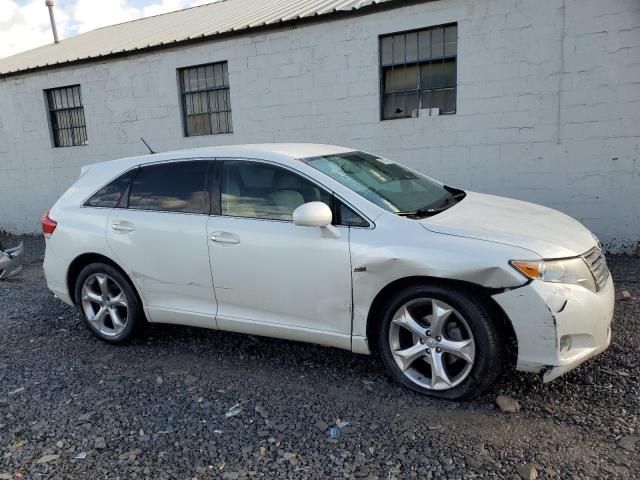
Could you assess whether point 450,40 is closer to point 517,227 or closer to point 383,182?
point 383,182

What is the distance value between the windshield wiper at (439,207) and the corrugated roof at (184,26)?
4.49 metres

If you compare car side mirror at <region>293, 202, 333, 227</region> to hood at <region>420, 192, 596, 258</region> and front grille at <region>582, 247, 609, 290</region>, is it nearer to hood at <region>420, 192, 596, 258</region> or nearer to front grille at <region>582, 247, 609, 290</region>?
hood at <region>420, 192, 596, 258</region>

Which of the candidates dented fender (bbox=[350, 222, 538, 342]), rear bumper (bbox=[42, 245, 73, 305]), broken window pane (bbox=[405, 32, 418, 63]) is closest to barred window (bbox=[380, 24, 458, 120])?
broken window pane (bbox=[405, 32, 418, 63])

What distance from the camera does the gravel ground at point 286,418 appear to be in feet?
8.54

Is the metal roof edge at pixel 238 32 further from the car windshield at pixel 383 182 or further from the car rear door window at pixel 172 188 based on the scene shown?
the car rear door window at pixel 172 188

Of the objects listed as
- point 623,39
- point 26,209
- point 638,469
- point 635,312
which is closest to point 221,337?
point 638,469

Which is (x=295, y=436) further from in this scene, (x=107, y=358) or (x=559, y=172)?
(x=559, y=172)

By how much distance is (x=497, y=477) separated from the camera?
8.01 feet

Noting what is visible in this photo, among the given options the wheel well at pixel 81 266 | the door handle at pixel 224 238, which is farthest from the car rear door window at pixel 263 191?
the wheel well at pixel 81 266

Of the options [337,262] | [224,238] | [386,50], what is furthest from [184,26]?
[337,262]

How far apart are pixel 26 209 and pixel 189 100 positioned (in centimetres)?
545

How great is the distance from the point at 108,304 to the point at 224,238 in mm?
1413

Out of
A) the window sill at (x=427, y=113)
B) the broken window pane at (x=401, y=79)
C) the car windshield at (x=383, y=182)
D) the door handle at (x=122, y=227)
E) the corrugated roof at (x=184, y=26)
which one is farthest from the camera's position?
the corrugated roof at (x=184, y=26)

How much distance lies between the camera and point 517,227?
123 inches
